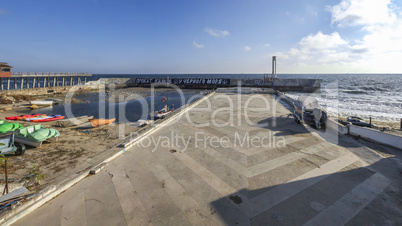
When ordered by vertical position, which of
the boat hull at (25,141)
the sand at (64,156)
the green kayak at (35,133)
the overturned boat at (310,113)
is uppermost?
the overturned boat at (310,113)

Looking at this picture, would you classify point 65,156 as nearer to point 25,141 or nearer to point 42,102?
point 25,141

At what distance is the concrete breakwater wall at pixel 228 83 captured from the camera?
5513 cm

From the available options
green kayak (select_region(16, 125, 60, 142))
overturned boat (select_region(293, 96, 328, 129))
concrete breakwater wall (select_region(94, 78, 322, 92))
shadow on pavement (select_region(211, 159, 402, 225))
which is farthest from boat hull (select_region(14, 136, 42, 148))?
concrete breakwater wall (select_region(94, 78, 322, 92))

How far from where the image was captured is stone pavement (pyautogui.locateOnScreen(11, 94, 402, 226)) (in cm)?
514

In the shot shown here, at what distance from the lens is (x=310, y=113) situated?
13.5 metres

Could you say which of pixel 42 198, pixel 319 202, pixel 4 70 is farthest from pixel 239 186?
pixel 4 70

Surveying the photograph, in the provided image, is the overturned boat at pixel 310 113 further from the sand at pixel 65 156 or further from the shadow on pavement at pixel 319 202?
the shadow on pavement at pixel 319 202

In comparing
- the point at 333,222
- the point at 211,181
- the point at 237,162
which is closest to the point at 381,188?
the point at 333,222

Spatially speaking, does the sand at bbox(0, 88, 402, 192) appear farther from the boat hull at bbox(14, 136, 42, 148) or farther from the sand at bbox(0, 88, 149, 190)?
the boat hull at bbox(14, 136, 42, 148)

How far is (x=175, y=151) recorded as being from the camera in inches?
371

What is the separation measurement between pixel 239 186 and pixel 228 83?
58.7 meters

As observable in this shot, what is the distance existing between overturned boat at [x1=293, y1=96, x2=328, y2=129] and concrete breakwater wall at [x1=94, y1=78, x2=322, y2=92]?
3397cm

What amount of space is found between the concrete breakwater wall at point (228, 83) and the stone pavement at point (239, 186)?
41116 mm

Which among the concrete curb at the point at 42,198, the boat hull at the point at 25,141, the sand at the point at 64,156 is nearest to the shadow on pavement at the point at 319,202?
the concrete curb at the point at 42,198
